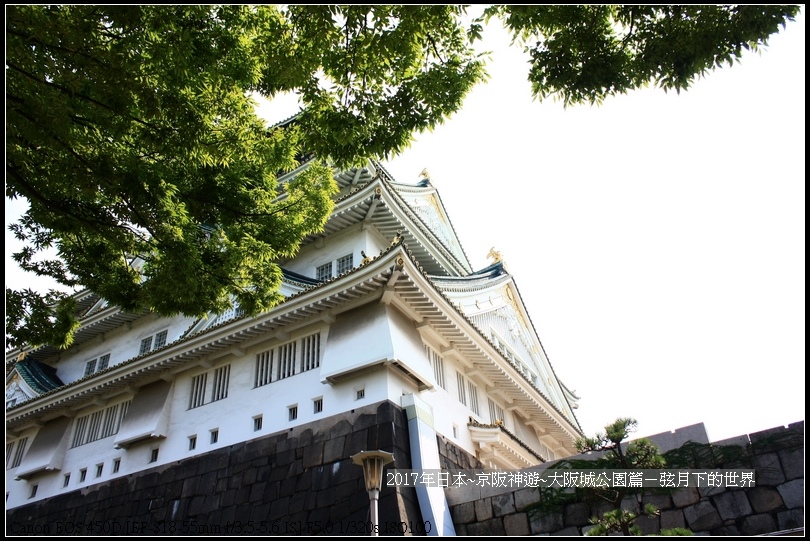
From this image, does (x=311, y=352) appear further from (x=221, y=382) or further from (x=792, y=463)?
(x=792, y=463)

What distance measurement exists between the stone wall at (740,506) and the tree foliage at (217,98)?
6204 mm

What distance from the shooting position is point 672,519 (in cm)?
961

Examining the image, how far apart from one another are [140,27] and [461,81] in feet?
13.8

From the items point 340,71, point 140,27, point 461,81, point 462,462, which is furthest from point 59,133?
point 462,462

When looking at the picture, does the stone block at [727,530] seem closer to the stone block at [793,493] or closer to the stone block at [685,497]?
the stone block at [685,497]

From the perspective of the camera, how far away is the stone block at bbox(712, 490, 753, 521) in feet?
30.2

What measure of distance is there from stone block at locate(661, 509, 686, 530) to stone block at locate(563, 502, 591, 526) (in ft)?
3.95

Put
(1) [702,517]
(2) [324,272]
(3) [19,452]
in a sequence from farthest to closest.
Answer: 1. (3) [19,452]
2. (2) [324,272]
3. (1) [702,517]

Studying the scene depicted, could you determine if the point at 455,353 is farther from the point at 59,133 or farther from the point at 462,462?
the point at 59,133

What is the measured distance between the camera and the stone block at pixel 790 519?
8703 mm

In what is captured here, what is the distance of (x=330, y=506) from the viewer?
443 inches

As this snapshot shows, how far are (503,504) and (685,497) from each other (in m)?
3.25

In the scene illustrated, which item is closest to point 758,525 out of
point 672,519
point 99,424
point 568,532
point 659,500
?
point 672,519

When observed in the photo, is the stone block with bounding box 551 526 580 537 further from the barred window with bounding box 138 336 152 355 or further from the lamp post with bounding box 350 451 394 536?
the barred window with bounding box 138 336 152 355
